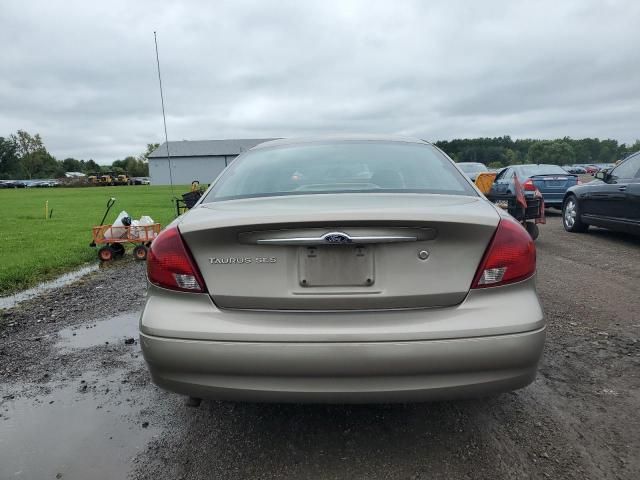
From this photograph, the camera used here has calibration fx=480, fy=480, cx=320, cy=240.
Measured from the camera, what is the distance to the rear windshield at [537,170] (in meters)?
12.6

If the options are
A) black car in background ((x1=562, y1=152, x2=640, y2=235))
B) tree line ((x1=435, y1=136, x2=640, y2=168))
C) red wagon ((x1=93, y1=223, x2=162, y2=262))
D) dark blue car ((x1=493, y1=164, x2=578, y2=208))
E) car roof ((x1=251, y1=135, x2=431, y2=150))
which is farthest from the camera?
tree line ((x1=435, y1=136, x2=640, y2=168))

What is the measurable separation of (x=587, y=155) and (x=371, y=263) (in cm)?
13206

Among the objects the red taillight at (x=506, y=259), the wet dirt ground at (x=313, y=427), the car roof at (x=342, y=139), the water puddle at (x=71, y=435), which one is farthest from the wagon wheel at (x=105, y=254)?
the red taillight at (x=506, y=259)

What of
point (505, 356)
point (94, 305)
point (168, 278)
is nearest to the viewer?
point (505, 356)

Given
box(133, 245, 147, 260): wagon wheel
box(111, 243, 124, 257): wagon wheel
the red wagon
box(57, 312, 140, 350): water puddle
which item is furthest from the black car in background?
box(111, 243, 124, 257): wagon wheel

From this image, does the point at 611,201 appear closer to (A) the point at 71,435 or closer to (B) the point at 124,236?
(B) the point at 124,236

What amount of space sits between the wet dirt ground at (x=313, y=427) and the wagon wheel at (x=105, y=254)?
4100 millimetres

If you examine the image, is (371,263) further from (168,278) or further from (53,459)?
(53,459)

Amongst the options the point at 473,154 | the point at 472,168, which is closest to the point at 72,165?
the point at 473,154

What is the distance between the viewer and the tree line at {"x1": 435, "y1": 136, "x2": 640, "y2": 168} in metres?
90.2

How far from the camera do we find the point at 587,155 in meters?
116

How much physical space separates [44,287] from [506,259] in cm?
596

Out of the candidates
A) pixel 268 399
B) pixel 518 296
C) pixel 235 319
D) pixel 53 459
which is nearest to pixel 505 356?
pixel 518 296

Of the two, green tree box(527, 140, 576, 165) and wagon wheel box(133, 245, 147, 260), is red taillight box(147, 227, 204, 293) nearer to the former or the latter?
wagon wheel box(133, 245, 147, 260)
